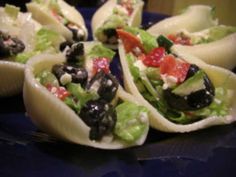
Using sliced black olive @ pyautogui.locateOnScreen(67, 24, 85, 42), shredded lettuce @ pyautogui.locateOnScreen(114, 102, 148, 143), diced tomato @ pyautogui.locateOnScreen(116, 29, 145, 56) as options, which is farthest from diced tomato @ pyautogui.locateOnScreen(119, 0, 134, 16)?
shredded lettuce @ pyautogui.locateOnScreen(114, 102, 148, 143)

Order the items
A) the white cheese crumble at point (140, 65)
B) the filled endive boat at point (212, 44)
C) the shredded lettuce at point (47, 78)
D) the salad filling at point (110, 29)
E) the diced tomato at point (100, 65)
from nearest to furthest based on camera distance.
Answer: the shredded lettuce at point (47, 78), the diced tomato at point (100, 65), the white cheese crumble at point (140, 65), the filled endive boat at point (212, 44), the salad filling at point (110, 29)

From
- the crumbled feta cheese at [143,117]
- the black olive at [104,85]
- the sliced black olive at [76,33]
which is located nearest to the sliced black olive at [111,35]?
the sliced black olive at [76,33]

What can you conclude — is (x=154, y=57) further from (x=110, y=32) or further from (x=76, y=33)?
(x=76, y=33)

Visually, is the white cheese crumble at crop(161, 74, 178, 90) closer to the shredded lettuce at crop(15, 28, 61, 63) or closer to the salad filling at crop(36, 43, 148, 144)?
the salad filling at crop(36, 43, 148, 144)

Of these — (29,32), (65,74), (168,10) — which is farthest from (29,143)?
(168,10)

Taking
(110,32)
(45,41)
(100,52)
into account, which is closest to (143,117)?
(100,52)

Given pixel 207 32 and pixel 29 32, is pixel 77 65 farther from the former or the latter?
pixel 207 32

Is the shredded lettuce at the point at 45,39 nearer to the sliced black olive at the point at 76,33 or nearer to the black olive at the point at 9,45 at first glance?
the black olive at the point at 9,45
